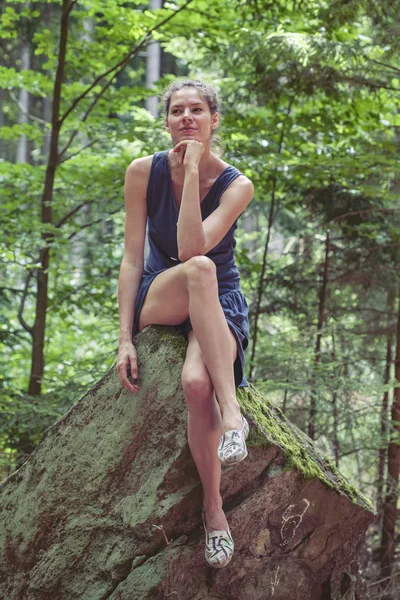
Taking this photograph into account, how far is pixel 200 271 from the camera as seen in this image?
313 cm

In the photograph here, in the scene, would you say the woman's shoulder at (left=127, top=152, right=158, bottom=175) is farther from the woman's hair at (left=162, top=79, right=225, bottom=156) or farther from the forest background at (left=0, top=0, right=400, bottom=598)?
the forest background at (left=0, top=0, right=400, bottom=598)

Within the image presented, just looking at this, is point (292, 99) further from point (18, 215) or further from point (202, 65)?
point (18, 215)

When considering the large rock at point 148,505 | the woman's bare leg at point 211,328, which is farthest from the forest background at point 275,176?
the woman's bare leg at point 211,328

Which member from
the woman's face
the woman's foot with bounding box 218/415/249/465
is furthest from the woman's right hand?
the woman's face

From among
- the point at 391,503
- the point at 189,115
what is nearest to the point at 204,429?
the point at 189,115

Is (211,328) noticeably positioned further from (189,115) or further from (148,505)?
(189,115)

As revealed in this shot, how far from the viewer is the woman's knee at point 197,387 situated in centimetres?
307

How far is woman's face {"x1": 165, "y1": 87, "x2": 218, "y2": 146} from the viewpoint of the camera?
11.3 feet

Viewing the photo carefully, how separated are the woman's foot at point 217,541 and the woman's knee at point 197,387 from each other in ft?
1.93

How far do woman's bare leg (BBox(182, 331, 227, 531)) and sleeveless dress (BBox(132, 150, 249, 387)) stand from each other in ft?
1.31

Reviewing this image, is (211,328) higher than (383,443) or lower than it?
higher

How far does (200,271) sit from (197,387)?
0.55 meters

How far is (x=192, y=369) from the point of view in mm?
3113

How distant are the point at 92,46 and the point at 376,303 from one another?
5072mm
